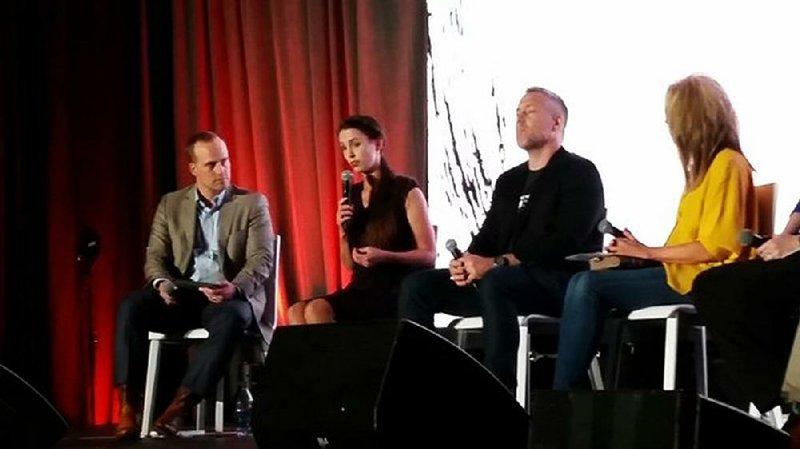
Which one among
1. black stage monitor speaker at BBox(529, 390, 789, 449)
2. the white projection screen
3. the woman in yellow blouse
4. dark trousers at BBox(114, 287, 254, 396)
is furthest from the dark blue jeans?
dark trousers at BBox(114, 287, 254, 396)

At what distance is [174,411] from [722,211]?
197cm

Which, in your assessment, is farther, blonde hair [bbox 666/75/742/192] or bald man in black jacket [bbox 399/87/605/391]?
bald man in black jacket [bbox 399/87/605/391]

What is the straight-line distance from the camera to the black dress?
4391mm

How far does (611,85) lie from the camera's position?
4.61 meters

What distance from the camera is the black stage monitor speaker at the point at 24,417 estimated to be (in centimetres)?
244

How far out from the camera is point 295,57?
5.40 metres

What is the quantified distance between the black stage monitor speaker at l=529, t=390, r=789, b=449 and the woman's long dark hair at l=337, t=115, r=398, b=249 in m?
2.05

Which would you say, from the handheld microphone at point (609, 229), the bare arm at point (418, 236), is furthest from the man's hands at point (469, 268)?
the handheld microphone at point (609, 229)

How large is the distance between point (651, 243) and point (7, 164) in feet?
8.89

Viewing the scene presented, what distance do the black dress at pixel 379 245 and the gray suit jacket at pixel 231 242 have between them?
14.6 inches

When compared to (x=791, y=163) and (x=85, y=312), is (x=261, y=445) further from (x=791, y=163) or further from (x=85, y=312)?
(x=85, y=312)

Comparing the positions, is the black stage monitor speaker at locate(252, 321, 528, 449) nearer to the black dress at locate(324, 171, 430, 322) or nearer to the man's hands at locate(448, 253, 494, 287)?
the man's hands at locate(448, 253, 494, 287)

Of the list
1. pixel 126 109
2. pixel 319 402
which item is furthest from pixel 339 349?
pixel 126 109

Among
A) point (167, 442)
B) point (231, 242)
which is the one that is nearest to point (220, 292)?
point (231, 242)
